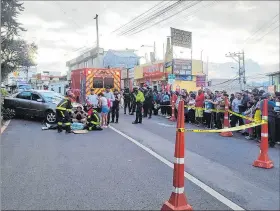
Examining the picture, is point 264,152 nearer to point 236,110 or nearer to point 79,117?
point 236,110

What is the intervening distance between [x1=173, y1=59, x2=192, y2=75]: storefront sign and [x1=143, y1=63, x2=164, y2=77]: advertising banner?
1.66 meters

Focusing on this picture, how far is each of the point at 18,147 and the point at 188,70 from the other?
30410mm

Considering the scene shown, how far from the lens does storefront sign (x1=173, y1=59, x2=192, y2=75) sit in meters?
37.2

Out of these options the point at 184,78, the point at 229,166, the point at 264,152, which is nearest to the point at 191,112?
the point at 264,152

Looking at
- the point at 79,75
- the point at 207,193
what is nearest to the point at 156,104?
the point at 79,75

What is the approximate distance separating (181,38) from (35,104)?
1710 cm

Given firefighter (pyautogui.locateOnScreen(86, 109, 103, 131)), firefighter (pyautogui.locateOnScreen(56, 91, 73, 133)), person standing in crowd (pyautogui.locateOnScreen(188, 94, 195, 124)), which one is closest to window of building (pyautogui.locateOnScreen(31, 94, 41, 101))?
firefighter (pyautogui.locateOnScreen(56, 91, 73, 133))

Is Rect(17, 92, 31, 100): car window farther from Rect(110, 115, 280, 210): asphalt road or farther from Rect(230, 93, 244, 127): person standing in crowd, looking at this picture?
Rect(230, 93, 244, 127): person standing in crowd

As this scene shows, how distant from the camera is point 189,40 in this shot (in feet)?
97.3

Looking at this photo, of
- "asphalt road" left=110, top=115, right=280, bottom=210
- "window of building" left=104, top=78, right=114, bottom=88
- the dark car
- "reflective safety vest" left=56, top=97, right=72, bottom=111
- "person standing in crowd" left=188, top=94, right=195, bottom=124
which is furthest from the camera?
"window of building" left=104, top=78, right=114, bottom=88

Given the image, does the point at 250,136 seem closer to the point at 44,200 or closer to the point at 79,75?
the point at 44,200

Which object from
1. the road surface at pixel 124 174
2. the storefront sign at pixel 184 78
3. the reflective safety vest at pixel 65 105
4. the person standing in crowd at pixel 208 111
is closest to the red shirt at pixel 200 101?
the person standing in crowd at pixel 208 111

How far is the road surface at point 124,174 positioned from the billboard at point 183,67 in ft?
87.5

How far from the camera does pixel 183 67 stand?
37531 millimetres
